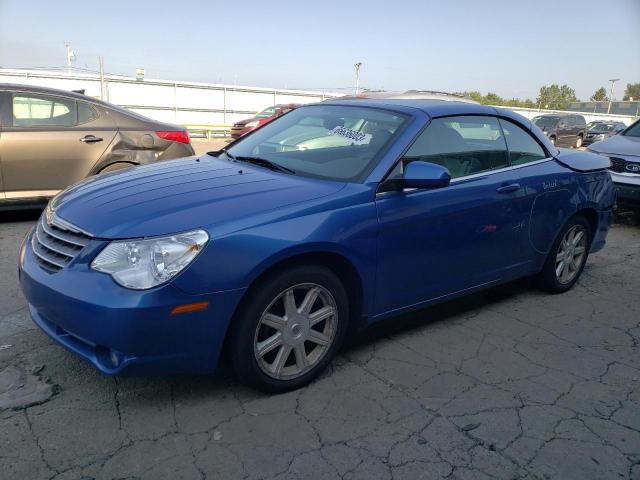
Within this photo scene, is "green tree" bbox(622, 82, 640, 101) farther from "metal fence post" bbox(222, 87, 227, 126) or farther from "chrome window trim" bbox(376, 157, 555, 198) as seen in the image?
"chrome window trim" bbox(376, 157, 555, 198)

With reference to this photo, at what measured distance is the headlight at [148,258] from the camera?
247cm

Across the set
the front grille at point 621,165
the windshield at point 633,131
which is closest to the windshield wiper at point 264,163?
the front grille at point 621,165

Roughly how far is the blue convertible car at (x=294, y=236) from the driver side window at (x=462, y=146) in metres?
0.01

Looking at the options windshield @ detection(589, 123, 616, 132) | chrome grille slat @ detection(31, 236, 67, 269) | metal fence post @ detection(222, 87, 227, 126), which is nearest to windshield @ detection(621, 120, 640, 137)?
chrome grille slat @ detection(31, 236, 67, 269)

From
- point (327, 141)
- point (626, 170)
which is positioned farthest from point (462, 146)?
point (626, 170)

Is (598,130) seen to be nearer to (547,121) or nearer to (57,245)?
(547,121)

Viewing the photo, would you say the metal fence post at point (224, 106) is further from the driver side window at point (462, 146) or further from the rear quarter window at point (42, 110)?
the driver side window at point (462, 146)

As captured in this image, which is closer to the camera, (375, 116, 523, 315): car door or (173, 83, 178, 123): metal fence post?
(375, 116, 523, 315): car door

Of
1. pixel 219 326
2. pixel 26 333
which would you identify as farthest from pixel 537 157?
pixel 26 333

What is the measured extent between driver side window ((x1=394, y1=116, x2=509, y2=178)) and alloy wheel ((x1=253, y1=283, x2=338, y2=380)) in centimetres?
103

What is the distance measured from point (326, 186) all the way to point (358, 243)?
1.20 feet

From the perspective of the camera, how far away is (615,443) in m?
2.68

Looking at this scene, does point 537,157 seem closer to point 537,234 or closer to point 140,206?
point 537,234

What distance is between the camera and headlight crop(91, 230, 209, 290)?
8.12ft
